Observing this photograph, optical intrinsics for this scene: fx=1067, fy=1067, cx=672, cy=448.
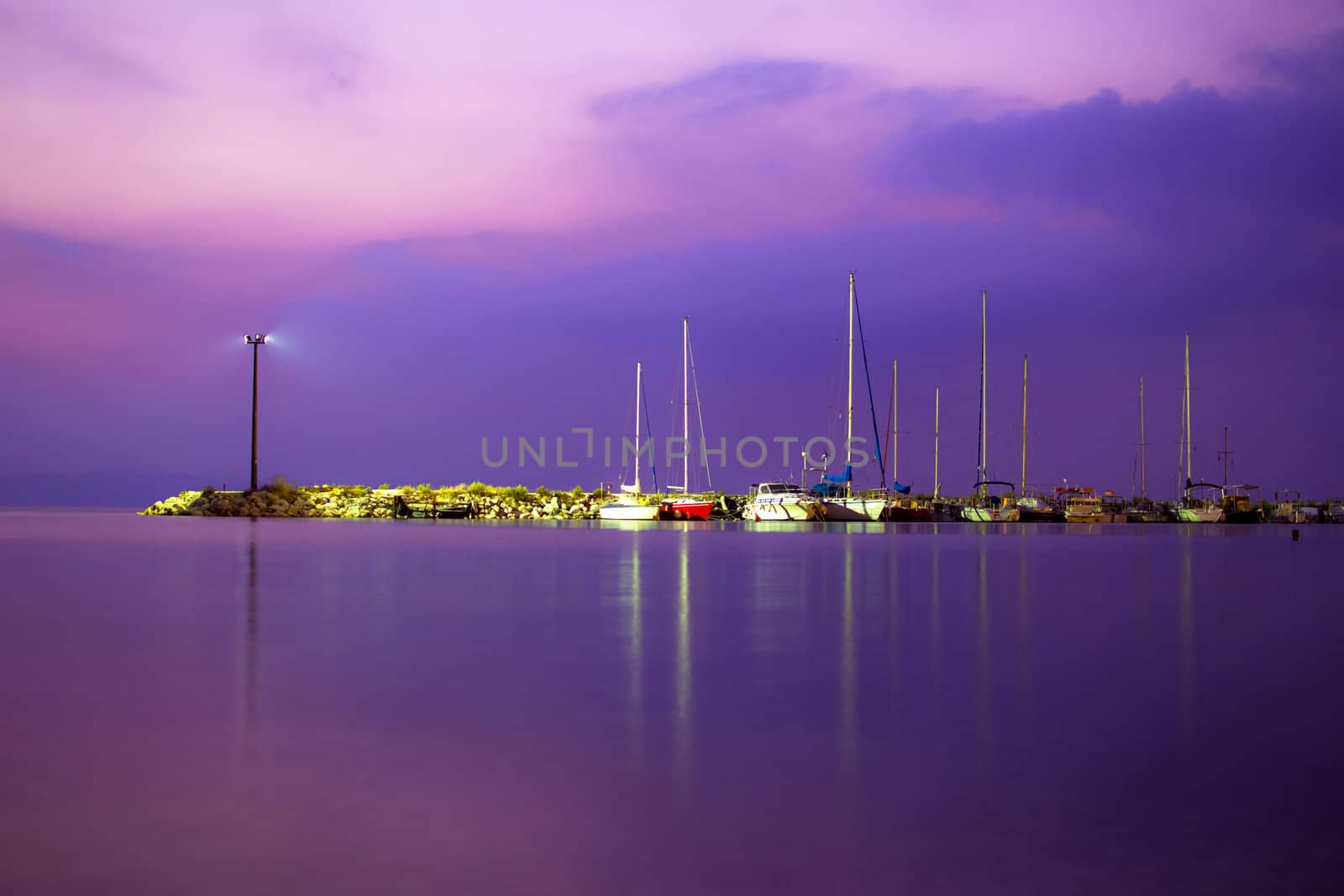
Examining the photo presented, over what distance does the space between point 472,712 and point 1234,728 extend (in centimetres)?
532

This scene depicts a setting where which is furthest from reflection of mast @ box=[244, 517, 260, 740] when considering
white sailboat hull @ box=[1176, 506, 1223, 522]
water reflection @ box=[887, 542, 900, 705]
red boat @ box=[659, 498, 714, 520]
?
white sailboat hull @ box=[1176, 506, 1223, 522]

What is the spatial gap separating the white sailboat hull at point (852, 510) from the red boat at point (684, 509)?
11.2m

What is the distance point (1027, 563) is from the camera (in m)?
26.9

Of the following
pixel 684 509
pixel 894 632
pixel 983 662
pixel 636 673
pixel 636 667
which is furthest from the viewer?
pixel 684 509

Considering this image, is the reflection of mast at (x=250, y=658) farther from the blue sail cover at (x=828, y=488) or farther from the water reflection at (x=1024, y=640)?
the blue sail cover at (x=828, y=488)

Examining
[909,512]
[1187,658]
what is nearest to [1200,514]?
[909,512]

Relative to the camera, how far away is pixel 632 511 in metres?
71.1

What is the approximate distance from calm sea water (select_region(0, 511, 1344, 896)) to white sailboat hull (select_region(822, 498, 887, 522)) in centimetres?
4609

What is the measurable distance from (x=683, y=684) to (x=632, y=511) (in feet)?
204

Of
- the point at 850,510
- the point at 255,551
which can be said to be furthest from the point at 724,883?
the point at 850,510

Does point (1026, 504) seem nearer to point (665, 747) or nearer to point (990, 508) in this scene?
point (990, 508)

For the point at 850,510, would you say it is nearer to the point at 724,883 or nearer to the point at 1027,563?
the point at 1027,563

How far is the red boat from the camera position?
71375 millimetres

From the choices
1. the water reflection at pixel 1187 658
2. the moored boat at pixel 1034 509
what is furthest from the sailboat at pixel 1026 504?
the water reflection at pixel 1187 658
